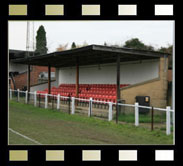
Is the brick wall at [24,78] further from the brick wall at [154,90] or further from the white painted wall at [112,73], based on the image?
the brick wall at [154,90]

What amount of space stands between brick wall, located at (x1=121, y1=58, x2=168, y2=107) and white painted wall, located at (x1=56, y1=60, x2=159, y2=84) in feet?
1.57

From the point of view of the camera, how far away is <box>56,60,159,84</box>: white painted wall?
15898 millimetres

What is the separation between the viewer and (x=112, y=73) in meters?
19.5

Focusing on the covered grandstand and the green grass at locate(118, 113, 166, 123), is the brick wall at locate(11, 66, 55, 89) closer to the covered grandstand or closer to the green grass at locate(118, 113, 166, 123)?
the covered grandstand

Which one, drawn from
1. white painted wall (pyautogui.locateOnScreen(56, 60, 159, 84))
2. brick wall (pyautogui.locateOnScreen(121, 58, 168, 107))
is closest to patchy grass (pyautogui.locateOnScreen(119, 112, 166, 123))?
brick wall (pyautogui.locateOnScreen(121, 58, 168, 107))

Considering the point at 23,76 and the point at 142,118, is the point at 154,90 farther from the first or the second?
the point at 23,76

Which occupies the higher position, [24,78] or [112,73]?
[112,73]

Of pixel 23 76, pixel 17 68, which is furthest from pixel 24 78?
pixel 17 68

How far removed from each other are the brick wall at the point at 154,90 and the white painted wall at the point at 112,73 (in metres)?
0.48

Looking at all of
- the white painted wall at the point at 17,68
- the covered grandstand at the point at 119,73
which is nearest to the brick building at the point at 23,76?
the white painted wall at the point at 17,68

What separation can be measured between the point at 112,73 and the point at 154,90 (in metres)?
5.62
